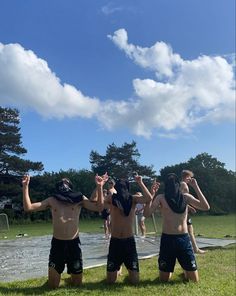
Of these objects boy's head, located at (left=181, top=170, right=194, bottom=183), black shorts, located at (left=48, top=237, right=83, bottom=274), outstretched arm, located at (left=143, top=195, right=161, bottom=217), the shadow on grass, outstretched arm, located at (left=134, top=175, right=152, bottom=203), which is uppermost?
boy's head, located at (left=181, top=170, right=194, bottom=183)

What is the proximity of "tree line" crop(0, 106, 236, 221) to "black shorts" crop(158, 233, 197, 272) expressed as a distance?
92.2 ft

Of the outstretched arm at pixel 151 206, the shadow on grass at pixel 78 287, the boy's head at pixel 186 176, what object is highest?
the boy's head at pixel 186 176

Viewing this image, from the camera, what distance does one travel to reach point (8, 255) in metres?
12.4

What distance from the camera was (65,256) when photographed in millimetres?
7098

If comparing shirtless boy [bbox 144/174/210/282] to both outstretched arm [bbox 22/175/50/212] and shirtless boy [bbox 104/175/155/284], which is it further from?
outstretched arm [bbox 22/175/50/212]

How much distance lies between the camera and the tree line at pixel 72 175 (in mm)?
46406

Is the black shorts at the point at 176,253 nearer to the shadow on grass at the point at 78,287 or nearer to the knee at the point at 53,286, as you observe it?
the shadow on grass at the point at 78,287

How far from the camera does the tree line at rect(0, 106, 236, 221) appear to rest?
46.4 meters

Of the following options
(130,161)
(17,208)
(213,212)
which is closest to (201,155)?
(130,161)

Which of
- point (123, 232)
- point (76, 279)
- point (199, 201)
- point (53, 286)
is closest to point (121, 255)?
point (123, 232)

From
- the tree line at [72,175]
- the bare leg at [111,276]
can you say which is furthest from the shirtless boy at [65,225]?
the tree line at [72,175]

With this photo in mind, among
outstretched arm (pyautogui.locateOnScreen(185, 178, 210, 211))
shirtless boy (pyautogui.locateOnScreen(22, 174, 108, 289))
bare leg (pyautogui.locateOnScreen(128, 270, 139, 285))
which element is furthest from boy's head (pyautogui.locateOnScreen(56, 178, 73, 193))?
outstretched arm (pyautogui.locateOnScreen(185, 178, 210, 211))

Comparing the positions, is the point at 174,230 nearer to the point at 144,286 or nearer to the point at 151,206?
the point at 151,206

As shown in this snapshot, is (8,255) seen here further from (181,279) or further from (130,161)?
(130,161)
